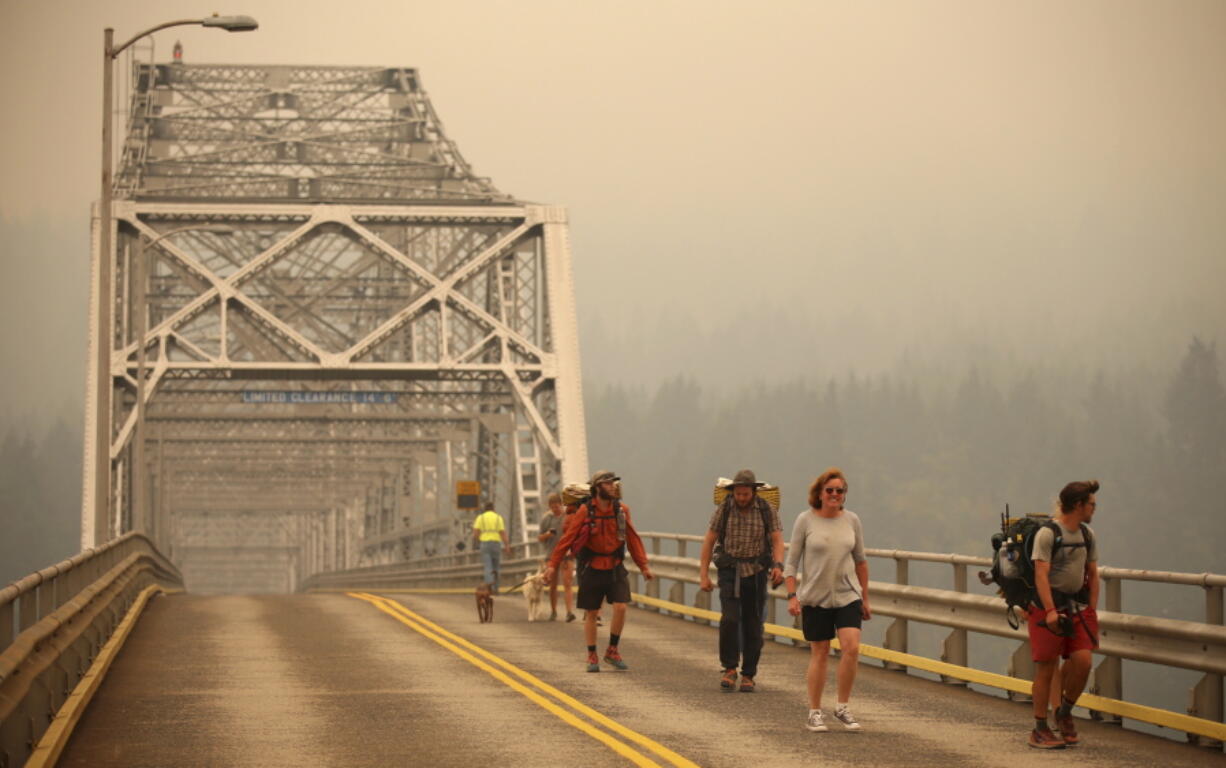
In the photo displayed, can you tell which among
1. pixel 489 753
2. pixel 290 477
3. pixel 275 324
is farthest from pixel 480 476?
pixel 489 753

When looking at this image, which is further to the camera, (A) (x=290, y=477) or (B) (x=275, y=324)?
(A) (x=290, y=477)

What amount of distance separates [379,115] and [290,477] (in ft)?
136

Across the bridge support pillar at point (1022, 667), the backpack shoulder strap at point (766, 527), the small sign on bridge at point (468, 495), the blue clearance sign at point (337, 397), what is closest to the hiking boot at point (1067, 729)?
the bridge support pillar at point (1022, 667)

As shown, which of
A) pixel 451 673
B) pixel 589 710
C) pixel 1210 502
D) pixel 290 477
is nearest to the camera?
pixel 589 710

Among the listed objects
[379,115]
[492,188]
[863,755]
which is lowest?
[863,755]

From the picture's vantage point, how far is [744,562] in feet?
53.5

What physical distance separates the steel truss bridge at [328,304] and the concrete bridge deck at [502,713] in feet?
39.8

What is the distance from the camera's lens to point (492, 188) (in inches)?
2436

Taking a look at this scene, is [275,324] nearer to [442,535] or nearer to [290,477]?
[442,535]

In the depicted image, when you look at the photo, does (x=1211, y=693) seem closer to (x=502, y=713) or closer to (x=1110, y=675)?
(x=1110, y=675)

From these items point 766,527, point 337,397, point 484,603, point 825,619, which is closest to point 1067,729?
point 825,619

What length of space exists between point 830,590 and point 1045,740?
1.82 meters

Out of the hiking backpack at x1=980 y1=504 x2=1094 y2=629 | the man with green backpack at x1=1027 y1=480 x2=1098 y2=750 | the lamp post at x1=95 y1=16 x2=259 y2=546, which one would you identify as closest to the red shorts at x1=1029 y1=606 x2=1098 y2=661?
the man with green backpack at x1=1027 y1=480 x2=1098 y2=750

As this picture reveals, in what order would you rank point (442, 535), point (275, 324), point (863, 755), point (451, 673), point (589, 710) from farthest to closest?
1. point (442, 535)
2. point (275, 324)
3. point (451, 673)
4. point (589, 710)
5. point (863, 755)
